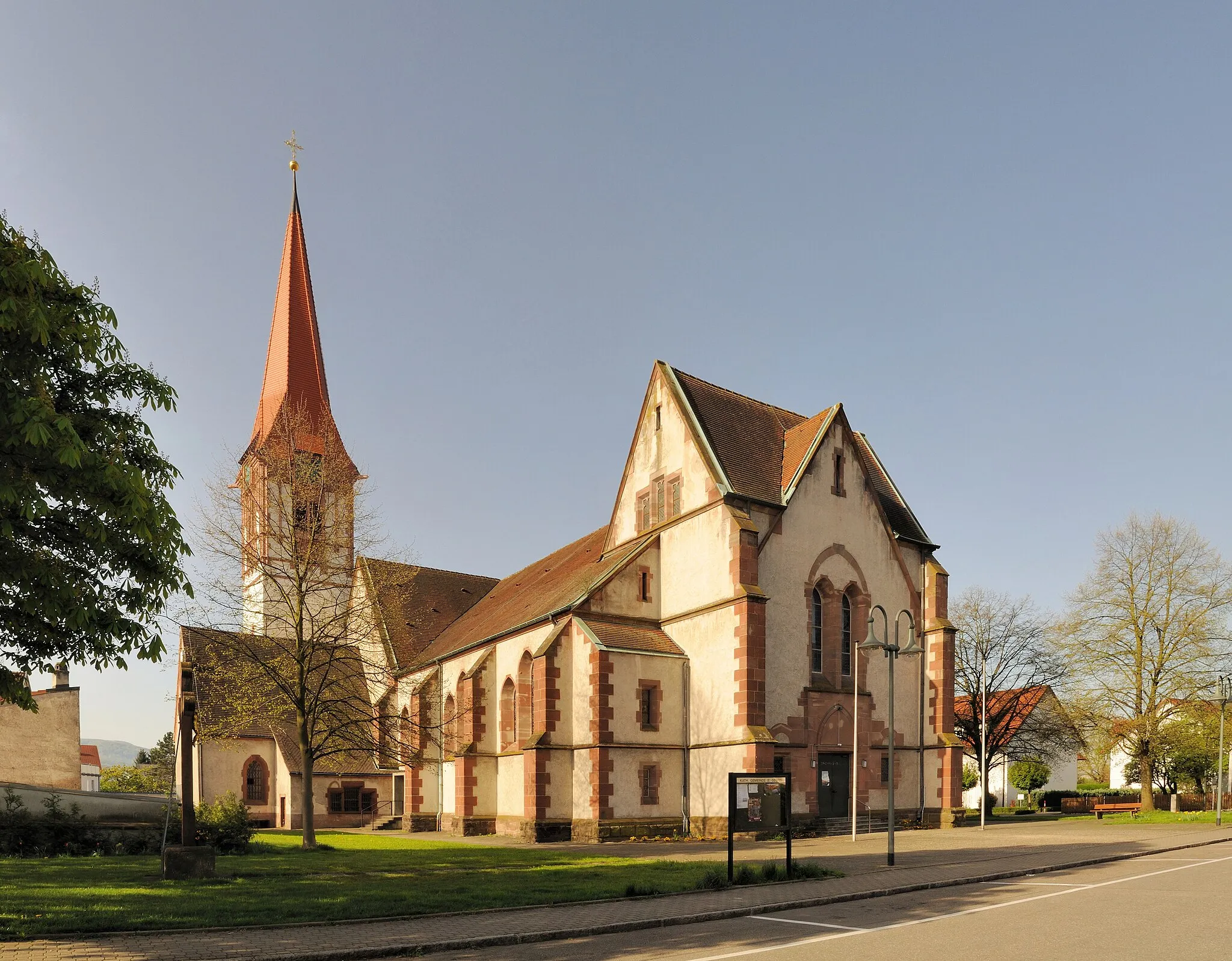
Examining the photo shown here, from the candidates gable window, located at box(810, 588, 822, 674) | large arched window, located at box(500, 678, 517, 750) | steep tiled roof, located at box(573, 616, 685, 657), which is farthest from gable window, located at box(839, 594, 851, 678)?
large arched window, located at box(500, 678, 517, 750)

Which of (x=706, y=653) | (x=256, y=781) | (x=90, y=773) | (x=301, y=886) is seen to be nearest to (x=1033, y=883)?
(x=301, y=886)

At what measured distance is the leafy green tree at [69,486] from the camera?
→ 1101 cm

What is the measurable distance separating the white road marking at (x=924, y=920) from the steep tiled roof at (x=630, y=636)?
55.5ft

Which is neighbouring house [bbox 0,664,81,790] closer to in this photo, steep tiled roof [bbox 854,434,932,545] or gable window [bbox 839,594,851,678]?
gable window [bbox 839,594,851,678]

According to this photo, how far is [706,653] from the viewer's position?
33.3 metres

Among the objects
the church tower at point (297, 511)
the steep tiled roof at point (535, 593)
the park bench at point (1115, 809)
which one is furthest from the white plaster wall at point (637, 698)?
the park bench at point (1115, 809)

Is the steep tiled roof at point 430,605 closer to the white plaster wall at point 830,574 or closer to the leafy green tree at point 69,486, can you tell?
the white plaster wall at point 830,574

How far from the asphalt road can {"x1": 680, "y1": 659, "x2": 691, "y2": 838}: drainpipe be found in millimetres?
16707

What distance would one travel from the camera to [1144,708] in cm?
4753

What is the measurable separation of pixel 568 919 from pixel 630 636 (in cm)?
2102

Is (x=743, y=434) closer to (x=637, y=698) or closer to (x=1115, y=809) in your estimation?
(x=637, y=698)

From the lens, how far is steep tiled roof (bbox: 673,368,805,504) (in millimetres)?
34375

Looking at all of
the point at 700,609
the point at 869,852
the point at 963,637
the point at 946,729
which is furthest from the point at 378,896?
the point at 963,637

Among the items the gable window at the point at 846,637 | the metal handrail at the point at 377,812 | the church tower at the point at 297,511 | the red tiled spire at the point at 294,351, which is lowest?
the metal handrail at the point at 377,812
